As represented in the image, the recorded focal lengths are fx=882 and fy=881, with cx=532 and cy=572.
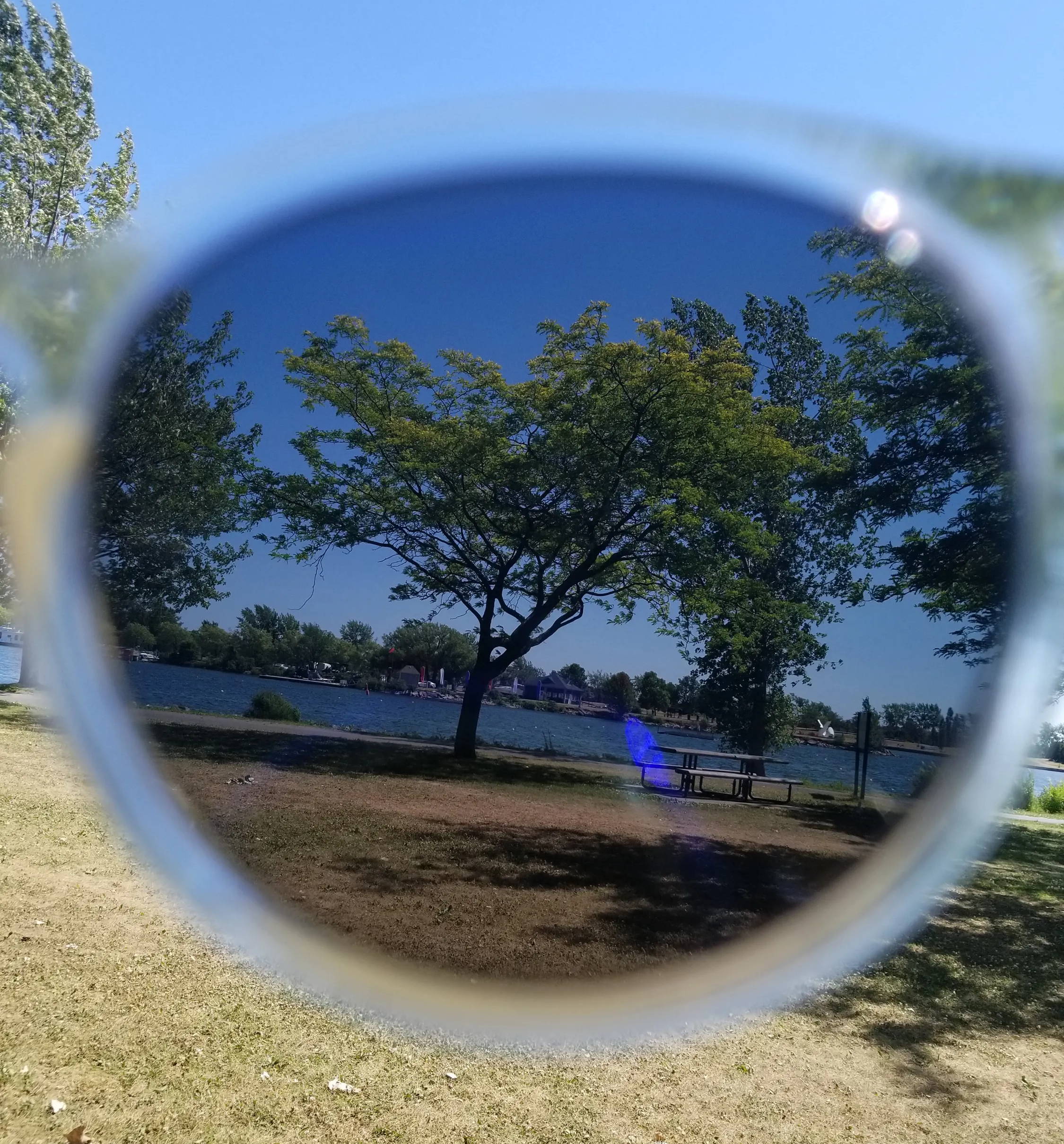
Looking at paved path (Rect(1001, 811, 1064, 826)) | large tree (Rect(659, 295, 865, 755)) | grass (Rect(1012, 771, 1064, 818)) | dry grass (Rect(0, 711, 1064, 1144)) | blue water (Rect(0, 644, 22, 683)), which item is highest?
large tree (Rect(659, 295, 865, 755))

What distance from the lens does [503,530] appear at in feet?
39.4

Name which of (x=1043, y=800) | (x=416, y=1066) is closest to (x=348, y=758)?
(x=416, y=1066)

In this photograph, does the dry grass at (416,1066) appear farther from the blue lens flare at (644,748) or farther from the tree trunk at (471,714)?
the tree trunk at (471,714)

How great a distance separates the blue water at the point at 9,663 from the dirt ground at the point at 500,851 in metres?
11.9

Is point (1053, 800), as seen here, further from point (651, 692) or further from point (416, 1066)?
point (416, 1066)

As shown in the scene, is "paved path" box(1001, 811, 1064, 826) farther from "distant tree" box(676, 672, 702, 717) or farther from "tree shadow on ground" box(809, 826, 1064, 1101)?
"tree shadow on ground" box(809, 826, 1064, 1101)

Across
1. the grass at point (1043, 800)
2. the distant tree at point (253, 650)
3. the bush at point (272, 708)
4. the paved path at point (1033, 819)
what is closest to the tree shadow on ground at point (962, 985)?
the paved path at point (1033, 819)

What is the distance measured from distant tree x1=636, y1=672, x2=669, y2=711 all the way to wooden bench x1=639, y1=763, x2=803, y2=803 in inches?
32.0

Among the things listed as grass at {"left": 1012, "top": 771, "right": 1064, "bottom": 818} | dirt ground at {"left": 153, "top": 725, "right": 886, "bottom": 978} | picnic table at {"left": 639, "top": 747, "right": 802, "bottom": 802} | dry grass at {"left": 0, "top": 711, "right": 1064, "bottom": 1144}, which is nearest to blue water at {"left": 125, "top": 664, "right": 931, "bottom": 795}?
picnic table at {"left": 639, "top": 747, "right": 802, "bottom": 802}

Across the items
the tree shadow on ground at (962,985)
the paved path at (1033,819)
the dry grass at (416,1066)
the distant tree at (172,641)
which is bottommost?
the dry grass at (416,1066)

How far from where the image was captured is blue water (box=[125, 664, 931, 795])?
11.8 meters

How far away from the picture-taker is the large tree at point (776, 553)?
10914 millimetres

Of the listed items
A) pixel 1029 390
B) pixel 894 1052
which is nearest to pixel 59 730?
pixel 894 1052

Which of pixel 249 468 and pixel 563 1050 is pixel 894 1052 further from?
pixel 249 468
